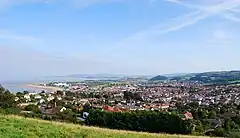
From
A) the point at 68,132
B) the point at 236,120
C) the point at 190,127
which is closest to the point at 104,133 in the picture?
the point at 68,132

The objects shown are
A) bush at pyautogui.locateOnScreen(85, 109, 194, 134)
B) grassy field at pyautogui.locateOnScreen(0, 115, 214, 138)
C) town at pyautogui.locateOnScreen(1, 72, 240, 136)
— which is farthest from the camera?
town at pyautogui.locateOnScreen(1, 72, 240, 136)

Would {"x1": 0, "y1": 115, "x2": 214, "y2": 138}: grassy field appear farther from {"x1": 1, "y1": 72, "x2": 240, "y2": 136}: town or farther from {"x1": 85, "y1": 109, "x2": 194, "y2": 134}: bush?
{"x1": 1, "y1": 72, "x2": 240, "y2": 136}: town

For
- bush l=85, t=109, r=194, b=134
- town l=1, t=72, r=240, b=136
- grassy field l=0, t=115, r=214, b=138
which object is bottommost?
town l=1, t=72, r=240, b=136

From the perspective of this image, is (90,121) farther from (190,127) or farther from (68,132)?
(68,132)

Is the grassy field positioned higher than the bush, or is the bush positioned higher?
the grassy field

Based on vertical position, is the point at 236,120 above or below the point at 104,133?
below

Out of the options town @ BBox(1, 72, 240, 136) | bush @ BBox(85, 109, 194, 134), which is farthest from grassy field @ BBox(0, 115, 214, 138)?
town @ BBox(1, 72, 240, 136)

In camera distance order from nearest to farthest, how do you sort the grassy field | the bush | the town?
the grassy field
the bush
the town

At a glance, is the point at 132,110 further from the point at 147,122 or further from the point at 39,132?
the point at 39,132

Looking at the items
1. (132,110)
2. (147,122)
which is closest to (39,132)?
(147,122)

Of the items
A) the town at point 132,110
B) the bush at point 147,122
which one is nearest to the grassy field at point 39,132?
the bush at point 147,122

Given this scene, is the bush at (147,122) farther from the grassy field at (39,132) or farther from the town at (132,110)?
the grassy field at (39,132)
